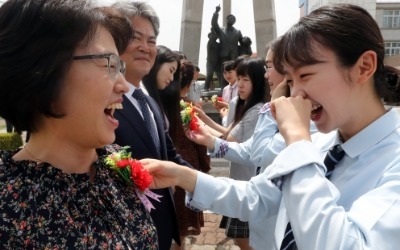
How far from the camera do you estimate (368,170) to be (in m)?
1.30

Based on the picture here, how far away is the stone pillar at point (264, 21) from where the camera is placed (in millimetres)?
14836

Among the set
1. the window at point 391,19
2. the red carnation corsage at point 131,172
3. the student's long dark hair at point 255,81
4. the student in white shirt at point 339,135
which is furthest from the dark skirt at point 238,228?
the window at point 391,19

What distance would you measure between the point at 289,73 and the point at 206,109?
30.7 ft

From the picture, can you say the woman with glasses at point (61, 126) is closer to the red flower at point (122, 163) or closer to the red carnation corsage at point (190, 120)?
the red flower at point (122, 163)

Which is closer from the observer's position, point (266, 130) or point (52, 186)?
point (52, 186)

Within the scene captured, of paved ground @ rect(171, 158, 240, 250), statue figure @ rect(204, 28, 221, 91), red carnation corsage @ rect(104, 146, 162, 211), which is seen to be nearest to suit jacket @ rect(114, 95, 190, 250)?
red carnation corsage @ rect(104, 146, 162, 211)

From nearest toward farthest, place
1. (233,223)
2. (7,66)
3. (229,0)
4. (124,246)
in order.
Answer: (7,66), (124,246), (233,223), (229,0)

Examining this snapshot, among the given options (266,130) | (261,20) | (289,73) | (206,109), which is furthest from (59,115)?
(261,20)

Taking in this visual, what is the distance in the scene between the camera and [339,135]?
154 centimetres

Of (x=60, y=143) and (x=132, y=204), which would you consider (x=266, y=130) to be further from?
(x=60, y=143)

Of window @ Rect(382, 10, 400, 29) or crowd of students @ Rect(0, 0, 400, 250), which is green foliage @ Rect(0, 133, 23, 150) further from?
window @ Rect(382, 10, 400, 29)

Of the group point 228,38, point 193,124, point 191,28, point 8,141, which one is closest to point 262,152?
point 193,124

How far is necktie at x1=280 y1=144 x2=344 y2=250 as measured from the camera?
144cm

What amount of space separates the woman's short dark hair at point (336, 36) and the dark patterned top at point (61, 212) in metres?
0.80
